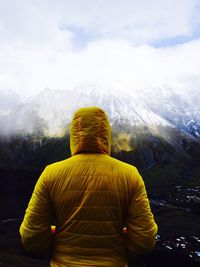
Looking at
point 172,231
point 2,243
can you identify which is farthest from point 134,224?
point 172,231

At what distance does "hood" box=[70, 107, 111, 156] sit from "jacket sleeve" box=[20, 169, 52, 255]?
1.05m

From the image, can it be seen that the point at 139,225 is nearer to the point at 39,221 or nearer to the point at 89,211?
the point at 89,211

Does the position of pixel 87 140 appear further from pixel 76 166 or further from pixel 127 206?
pixel 127 206

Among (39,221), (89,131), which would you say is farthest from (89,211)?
(89,131)

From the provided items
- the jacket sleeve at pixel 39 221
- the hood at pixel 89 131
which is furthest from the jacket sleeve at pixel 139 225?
the jacket sleeve at pixel 39 221

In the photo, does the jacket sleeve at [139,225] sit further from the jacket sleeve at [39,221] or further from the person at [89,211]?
the jacket sleeve at [39,221]

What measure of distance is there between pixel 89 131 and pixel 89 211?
1.69 metres

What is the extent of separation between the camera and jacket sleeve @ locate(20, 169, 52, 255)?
7.18 meters

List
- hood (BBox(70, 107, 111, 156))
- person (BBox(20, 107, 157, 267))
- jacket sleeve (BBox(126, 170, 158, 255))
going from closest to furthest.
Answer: person (BBox(20, 107, 157, 267)) < jacket sleeve (BBox(126, 170, 158, 255)) < hood (BBox(70, 107, 111, 156))

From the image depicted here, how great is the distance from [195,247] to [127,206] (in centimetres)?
9852

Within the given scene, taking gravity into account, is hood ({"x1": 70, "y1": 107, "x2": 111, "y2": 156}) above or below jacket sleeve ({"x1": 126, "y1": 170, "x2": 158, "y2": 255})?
above

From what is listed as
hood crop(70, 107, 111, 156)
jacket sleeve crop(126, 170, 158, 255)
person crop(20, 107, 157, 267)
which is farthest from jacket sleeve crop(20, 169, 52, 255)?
jacket sleeve crop(126, 170, 158, 255)

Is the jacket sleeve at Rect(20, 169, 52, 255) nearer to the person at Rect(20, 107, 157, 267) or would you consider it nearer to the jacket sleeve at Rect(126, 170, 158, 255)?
the person at Rect(20, 107, 157, 267)

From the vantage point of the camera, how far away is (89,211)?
708cm
